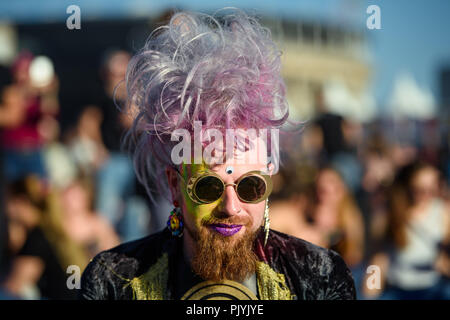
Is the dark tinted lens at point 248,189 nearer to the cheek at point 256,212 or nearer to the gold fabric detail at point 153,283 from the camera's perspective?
the cheek at point 256,212

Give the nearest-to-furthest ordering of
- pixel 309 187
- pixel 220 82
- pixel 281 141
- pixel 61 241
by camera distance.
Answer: pixel 220 82 < pixel 281 141 < pixel 61 241 < pixel 309 187

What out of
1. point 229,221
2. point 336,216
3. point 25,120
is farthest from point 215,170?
point 25,120

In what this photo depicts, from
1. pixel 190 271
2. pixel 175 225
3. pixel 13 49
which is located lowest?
pixel 190 271

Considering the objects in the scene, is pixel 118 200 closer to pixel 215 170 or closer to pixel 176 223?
pixel 176 223

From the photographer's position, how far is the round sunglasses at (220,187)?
200 cm

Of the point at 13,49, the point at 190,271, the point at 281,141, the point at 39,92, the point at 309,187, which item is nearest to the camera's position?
the point at 190,271

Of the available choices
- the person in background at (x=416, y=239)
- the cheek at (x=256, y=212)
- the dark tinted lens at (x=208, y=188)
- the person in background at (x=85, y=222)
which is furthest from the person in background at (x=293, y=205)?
the dark tinted lens at (x=208, y=188)

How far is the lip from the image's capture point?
2004mm

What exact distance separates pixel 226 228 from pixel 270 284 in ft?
0.88

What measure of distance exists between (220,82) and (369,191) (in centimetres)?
379
